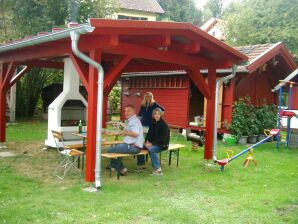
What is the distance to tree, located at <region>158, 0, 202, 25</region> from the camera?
46.1 m

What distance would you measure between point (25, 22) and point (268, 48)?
10.7 meters

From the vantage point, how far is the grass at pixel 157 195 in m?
4.94

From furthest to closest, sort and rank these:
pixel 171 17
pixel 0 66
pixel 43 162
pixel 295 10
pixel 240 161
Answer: pixel 171 17 < pixel 295 10 < pixel 0 66 < pixel 240 161 < pixel 43 162

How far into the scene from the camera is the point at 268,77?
581 inches

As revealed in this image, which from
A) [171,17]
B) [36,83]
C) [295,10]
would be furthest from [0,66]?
[171,17]

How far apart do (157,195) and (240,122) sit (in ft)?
23.5

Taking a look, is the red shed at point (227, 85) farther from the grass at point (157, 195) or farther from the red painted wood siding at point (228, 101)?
the grass at point (157, 195)

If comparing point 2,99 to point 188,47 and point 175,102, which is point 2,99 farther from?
point 175,102

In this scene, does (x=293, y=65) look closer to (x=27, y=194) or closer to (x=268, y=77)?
(x=268, y=77)

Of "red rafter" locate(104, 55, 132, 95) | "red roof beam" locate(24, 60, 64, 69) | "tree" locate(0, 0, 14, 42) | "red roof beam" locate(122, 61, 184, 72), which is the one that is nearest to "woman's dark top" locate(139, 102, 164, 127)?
"red roof beam" locate(122, 61, 184, 72)

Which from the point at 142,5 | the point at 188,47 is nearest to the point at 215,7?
the point at 142,5

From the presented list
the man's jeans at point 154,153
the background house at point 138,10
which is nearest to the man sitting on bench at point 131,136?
the man's jeans at point 154,153

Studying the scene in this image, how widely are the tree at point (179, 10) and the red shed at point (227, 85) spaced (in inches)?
1189

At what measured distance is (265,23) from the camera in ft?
85.9
